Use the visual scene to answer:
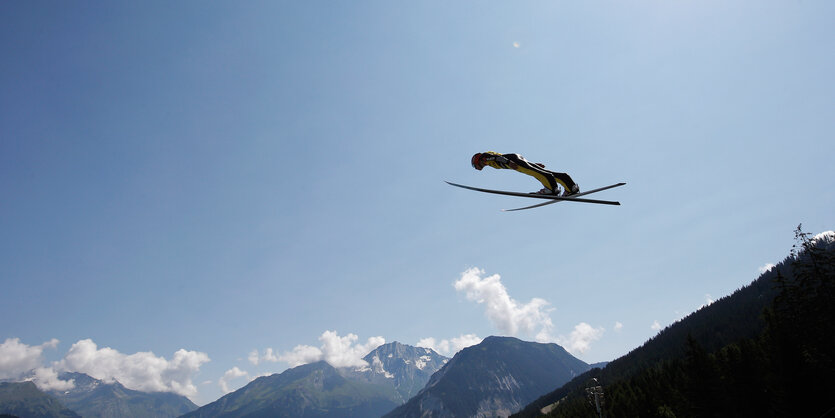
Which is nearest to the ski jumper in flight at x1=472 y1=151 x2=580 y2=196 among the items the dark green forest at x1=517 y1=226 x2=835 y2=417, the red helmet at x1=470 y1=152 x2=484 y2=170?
the red helmet at x1=470 y1=152 x2=484 y2=170

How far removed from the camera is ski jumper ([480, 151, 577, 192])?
10.1 m

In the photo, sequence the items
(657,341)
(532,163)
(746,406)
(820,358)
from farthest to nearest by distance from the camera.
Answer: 1. (657,341)
2. (746,406)
3. (820,358)
4. (532,163)

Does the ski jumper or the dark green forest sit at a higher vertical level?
the ski jumper

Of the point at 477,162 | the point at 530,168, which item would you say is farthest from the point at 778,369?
the point at 477,162

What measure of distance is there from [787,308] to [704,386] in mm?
18733

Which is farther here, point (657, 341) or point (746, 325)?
point (657, 341)

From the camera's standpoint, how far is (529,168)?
10.1 metres

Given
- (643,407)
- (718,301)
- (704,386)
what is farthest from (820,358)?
(718,301)

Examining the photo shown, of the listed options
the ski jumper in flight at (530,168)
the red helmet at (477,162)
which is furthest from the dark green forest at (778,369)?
the red helmet at (477,162)

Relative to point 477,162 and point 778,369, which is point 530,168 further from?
point 778,369

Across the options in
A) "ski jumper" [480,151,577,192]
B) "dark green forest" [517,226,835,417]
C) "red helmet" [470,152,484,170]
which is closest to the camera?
"ski jumper" [480,151,577,192]

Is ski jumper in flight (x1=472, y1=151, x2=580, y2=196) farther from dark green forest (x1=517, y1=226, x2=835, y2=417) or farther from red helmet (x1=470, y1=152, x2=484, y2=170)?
dark green forest (x1=517, y1=226, x2=835, y2=417)

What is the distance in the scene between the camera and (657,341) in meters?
182

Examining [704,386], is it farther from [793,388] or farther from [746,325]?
[746,325]
